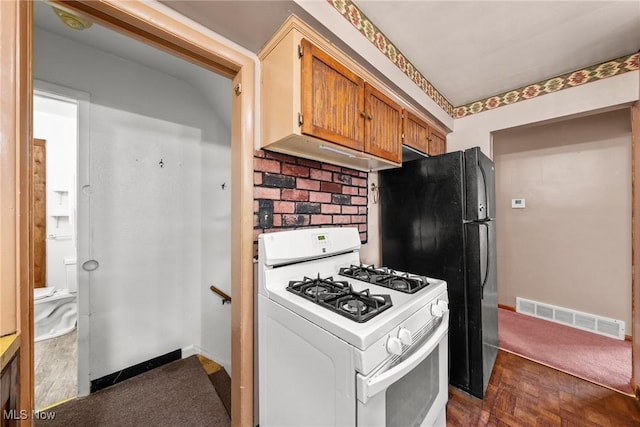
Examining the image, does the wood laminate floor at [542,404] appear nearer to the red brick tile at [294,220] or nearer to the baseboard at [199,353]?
the red brick tile at [294,220]

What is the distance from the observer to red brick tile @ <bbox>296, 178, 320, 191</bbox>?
4.99ft

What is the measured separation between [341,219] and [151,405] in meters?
1.79

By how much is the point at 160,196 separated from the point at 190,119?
29.2 inches

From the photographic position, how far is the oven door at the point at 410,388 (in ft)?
2.43

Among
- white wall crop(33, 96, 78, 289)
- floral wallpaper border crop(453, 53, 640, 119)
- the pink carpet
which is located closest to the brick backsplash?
floral wallpaper border crop(453, 53, 640, 119)

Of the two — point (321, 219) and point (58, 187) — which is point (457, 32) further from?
point (58, 187)

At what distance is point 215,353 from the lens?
6.71 feet

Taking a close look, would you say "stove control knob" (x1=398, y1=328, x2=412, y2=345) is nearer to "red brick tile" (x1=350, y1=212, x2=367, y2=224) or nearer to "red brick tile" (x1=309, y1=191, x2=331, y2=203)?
"red brick tile" (x1=309, y1=191, x2=331, y2=203)

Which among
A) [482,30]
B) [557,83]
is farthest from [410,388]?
[557,83]

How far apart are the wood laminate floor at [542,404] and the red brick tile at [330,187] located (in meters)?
1.64

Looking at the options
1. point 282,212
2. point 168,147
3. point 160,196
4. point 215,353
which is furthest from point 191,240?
point 282,212

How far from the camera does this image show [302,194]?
Answer: 1535 millimetres

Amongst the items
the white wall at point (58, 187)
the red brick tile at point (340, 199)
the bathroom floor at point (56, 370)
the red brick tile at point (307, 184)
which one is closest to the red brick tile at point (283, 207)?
the red brick tile at point (307, 184)

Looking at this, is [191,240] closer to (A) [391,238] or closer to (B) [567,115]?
(A) [391,238]
